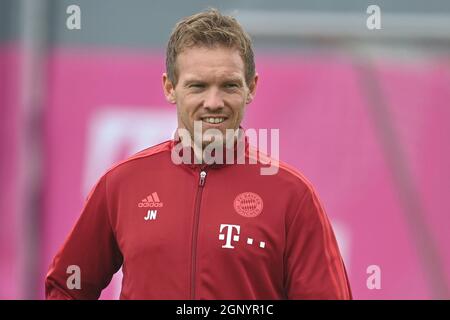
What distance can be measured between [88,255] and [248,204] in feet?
1.07

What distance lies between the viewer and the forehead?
6.10ft

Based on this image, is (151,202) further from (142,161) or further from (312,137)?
(312,137)

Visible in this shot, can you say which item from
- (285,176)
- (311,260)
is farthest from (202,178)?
(311,260)

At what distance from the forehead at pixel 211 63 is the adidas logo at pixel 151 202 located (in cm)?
22

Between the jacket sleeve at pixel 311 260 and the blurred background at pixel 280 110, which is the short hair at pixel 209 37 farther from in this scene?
the blurred background at pixel 280 110

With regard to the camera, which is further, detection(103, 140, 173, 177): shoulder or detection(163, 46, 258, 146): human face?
detection(103, 140, 173, 177): shoulder

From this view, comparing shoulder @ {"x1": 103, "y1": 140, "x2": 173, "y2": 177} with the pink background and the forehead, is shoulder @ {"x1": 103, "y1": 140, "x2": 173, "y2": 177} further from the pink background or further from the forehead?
the pink background

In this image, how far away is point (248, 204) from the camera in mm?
1881

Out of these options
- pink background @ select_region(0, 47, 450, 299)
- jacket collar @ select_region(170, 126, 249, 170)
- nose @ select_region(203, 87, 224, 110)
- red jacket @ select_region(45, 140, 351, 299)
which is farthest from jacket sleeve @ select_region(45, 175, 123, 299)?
pink background @ select_region(0, 47, 450, 299)

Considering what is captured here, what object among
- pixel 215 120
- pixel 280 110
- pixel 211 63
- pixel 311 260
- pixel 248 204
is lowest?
pixel 311 260

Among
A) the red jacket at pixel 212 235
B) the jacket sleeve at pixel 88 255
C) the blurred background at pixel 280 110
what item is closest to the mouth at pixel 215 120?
the red jacket at pixel 212 235

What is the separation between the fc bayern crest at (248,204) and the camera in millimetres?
1870

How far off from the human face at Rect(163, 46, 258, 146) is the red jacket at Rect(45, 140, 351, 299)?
11 cm
